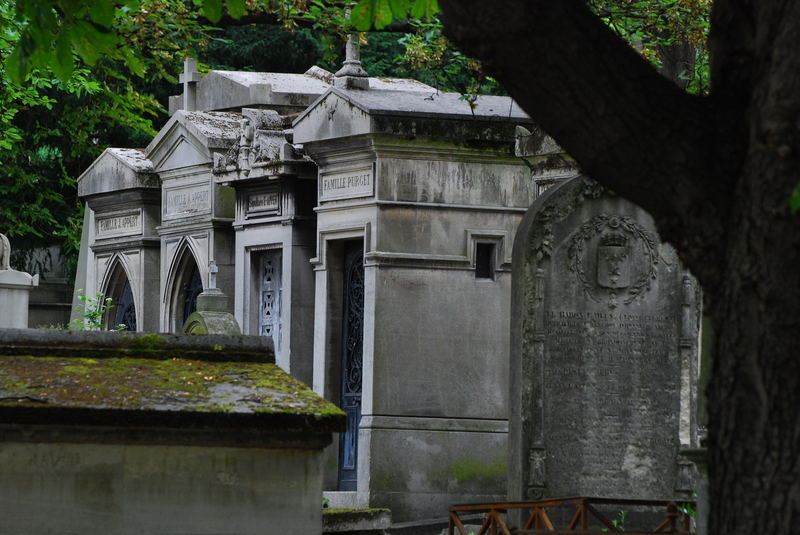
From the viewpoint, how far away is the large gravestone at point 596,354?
1101cm

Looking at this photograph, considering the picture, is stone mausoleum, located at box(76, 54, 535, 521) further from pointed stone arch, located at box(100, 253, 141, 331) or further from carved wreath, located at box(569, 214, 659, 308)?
pointed stone arch, located at box(100, 253, 141, 331)

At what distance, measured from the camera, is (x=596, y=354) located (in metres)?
11.2

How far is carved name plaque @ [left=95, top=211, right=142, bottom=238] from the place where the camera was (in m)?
19.0

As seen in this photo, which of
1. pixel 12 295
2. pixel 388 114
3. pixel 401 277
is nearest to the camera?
pixel 388 114

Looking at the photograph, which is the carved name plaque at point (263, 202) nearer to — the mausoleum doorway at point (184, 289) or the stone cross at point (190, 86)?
the mausoleum doorway at point (184, 289)

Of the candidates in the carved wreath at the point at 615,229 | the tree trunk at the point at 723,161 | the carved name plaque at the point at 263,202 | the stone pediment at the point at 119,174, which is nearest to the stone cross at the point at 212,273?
the carved name plaque at the point at 263,202

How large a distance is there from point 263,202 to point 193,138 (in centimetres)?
170

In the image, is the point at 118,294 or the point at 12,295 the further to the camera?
the point at 118,294

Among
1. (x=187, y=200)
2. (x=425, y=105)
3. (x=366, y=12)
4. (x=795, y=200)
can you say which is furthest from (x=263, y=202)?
(x=795, y=200)

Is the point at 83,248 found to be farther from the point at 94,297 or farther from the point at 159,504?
the point at 159,504

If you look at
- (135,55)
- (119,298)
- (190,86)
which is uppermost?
(135,55)

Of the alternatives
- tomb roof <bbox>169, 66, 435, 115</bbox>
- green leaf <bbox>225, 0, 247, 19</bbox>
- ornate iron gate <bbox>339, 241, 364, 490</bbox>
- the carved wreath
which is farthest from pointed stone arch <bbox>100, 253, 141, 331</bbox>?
green leaf <bbox>225, 0, 247, 19</bbox>

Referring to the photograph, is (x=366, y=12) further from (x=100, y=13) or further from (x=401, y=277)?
(x=401, y=277)

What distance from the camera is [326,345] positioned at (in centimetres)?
1443
